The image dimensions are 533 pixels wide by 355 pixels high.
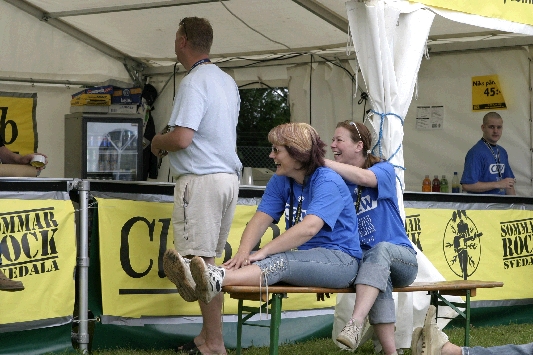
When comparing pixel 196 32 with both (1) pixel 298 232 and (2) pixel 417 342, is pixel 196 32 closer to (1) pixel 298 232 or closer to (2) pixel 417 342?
(1) pixel 298 232

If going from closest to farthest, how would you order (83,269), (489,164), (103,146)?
1. (83,269)
2. (489,164)
3. (103,146)

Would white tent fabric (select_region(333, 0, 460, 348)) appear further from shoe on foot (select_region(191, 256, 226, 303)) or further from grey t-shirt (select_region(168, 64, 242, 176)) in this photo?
shoe on foot (select_region(191, 256, 226, 303))

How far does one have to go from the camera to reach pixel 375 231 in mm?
5328

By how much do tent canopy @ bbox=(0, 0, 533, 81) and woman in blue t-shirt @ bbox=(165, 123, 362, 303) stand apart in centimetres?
351

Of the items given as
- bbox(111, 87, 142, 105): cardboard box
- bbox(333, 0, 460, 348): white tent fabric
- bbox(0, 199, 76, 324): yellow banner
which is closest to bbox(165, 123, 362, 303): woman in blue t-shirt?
bbox(333, 0, 460, 348): white tent fabric

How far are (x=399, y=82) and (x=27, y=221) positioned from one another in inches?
105

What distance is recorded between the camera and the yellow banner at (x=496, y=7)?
20.5 feet

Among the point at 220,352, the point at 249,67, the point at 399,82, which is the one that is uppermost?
the point at 249,67

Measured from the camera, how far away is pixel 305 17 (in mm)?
8617

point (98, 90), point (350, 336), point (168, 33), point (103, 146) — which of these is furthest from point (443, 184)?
point (350, 336)

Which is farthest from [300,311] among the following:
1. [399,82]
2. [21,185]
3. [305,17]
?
[305,17]

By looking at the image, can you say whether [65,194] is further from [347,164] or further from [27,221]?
[347,164]

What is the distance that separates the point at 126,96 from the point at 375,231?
576cm

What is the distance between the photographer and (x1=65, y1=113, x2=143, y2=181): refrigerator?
998 centimetres
